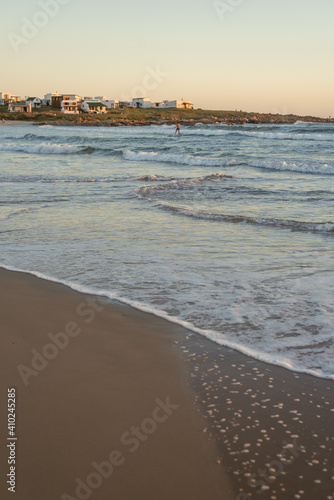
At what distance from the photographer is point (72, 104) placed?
5379 inches

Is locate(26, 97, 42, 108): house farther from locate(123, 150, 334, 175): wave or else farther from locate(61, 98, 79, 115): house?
locate(123, 150, 334, 175): wave

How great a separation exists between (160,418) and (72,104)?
5595 inches

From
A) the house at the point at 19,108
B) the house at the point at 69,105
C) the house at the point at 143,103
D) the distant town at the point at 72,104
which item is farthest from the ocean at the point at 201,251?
the house at the point at 143,103

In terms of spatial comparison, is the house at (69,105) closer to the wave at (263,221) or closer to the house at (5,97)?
the house at (5,97)

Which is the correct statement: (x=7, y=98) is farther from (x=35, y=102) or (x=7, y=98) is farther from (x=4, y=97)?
(x=35, y=102)

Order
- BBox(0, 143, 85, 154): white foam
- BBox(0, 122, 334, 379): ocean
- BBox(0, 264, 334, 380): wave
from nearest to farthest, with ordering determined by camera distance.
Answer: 1. BBox(0, 264, 334, 380): wave
2. BBox(0, 122, 334, 379): ocean
3. BBox(0, 143, 85, 154): white foam

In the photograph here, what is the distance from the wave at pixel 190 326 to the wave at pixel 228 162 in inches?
688

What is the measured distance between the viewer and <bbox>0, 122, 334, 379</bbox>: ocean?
464 centimetres

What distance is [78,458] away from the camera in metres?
2.73

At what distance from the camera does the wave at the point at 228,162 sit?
21.9 m

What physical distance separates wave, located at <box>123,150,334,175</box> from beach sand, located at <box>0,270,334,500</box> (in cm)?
1870

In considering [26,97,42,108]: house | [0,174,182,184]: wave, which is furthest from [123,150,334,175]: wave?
[26,97,42,108]: house

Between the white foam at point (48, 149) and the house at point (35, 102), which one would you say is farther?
the house at point (35, 102)

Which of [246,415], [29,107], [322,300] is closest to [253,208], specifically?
[322,300]
